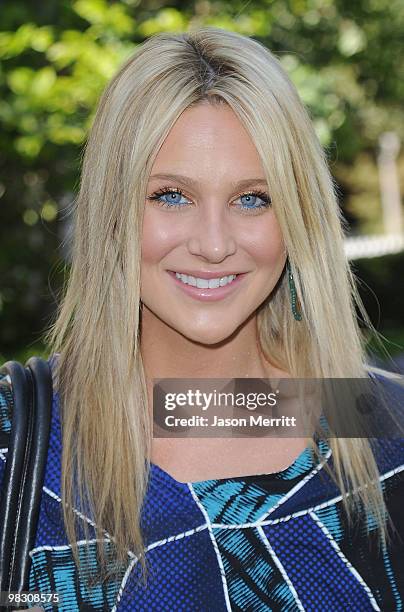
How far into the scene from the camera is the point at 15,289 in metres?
6.66

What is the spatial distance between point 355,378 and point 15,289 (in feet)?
15.1

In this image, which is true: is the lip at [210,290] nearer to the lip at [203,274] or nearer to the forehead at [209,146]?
the lip at [203,274]

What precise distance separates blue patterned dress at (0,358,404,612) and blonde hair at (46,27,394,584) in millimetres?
34

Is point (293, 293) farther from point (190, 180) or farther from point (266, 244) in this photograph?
point (190, 180)

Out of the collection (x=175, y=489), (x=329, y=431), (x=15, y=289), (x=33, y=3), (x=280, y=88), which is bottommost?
(x=175, y=489)

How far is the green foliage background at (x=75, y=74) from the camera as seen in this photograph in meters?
4.80

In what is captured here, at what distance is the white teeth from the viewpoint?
215 cm

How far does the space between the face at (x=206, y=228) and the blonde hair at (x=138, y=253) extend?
29 mm

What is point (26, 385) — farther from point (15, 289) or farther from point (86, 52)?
point (15, 289)

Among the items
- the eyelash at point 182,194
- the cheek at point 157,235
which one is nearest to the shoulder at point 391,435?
the eyelash at point 182,194

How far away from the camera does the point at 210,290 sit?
2.17 meters

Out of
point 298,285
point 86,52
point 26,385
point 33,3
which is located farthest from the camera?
point 33,3

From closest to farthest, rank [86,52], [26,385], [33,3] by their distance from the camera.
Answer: [26,385], [86,52], [33,3]

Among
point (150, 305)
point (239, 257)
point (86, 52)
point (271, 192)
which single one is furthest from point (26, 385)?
point (86, 52)
